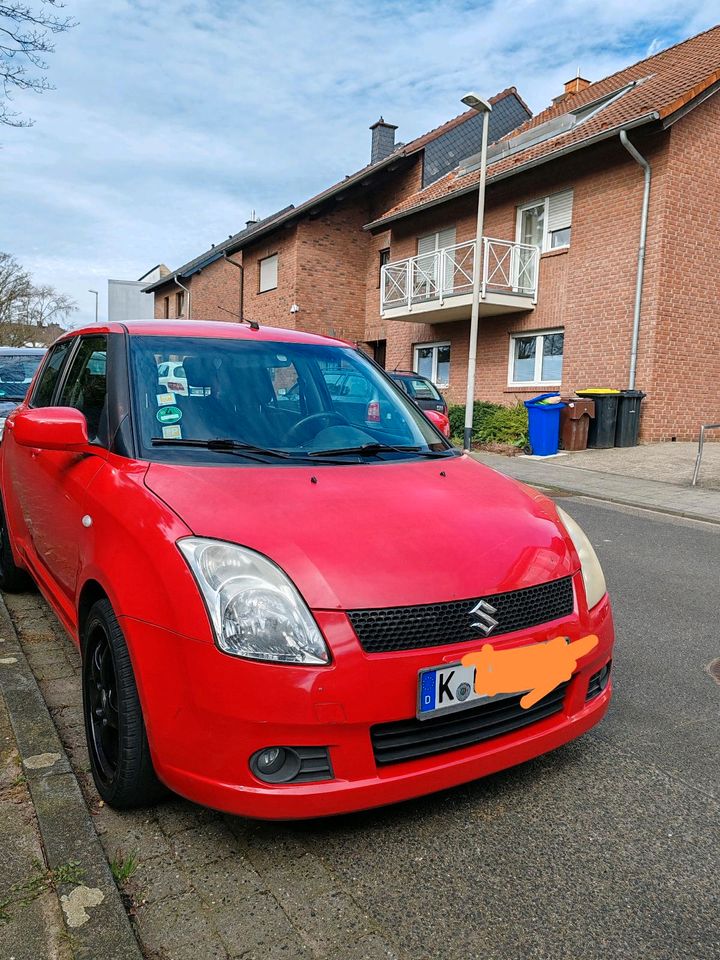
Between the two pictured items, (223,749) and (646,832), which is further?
(646,832)

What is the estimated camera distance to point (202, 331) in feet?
10.9

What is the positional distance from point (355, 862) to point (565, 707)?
0.81m

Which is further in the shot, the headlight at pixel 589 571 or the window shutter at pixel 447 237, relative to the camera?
the window shutter at pixel 447 237

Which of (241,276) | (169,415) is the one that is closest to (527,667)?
(169,415)

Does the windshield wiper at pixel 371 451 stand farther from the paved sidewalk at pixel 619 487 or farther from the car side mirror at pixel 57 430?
the paved sidewalk at pixel 619 487

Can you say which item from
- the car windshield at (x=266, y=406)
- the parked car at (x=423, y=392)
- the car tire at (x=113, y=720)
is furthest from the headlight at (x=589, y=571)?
the parked car at (x=423, y=392)

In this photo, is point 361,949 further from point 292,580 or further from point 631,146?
point 631,146

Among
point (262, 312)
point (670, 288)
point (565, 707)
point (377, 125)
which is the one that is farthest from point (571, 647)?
point (377, 125)

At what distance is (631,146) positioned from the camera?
14.3m

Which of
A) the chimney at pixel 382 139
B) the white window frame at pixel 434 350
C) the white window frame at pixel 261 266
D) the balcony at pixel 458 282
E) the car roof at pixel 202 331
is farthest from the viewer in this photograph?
the chimney at pixel 382 139

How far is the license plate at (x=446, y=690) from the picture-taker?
2.00 m

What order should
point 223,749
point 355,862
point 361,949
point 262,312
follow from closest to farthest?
point 361,949, point 223,749, point 355,862, point 262,312

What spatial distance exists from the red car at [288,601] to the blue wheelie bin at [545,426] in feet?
37.7

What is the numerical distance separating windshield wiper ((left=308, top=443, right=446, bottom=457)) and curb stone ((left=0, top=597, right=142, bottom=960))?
139 cm
